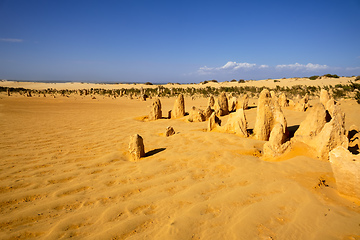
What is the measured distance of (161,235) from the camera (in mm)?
2262

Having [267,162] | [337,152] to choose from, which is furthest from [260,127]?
[337,152]

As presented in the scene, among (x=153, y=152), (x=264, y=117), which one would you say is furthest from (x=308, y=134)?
(x=153, y=152)

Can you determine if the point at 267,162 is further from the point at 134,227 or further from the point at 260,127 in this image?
the point at 134,227

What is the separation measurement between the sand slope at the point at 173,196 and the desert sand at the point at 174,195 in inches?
0.5

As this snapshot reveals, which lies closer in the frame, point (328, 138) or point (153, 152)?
point (328, 138)

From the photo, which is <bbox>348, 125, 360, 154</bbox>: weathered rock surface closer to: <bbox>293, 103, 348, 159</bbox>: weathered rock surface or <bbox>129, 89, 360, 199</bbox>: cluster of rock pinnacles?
<bbox>129, 89, 360, 199</bbox>: cluster of rock pinnacles

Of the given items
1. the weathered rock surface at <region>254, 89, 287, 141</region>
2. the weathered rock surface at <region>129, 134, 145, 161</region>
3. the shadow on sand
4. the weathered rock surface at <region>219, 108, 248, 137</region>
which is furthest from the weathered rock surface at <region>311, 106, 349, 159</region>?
the weathered rock surface at <region>129, 134, 145, 161</region>

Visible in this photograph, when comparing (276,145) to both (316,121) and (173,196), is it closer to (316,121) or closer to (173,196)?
(316,121)

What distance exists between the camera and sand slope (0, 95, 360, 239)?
2350 millimetres

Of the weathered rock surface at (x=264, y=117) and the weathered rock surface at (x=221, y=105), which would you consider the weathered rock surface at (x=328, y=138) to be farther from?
the weathered rock surface at (x=221, y=105)

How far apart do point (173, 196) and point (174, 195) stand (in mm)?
33

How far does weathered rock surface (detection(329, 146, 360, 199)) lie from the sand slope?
146 mm

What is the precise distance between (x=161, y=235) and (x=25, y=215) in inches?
73.3

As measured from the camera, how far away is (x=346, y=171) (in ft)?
9.25
